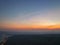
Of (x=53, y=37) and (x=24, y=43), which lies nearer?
(x=24, y=43)

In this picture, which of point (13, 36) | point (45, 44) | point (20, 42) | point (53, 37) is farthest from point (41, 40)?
point (13, 36)

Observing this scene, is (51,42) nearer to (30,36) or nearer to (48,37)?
(48,37)

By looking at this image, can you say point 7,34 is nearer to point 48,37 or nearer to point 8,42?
point 8,42

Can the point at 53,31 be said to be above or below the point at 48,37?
above

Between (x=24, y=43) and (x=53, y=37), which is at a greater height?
(x=53, y=37)

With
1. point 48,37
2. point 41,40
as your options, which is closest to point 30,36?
point 41,40

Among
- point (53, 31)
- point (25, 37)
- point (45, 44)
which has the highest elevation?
point (53, 31)
